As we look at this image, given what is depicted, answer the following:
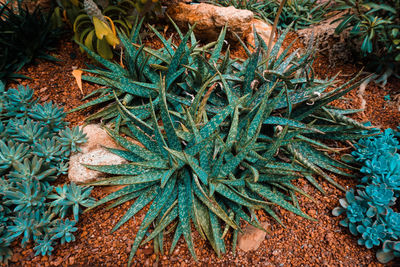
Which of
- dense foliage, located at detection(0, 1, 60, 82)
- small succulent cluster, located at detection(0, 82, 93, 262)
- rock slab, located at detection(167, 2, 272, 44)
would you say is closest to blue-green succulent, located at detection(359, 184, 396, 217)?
small succulent cluster, located at detection(0, 82, 93, 262)

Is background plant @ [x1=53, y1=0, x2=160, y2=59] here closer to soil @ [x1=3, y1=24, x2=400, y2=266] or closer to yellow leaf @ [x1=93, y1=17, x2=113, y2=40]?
yellow leaf @ [x1=93, y1=17, x2=113, y2=40]

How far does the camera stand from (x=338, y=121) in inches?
75.1

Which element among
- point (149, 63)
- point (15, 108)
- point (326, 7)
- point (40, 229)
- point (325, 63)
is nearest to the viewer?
point (40, 229)

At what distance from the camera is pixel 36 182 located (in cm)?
146

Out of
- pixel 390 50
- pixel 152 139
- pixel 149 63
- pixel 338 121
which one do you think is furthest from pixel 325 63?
pixel 152 139

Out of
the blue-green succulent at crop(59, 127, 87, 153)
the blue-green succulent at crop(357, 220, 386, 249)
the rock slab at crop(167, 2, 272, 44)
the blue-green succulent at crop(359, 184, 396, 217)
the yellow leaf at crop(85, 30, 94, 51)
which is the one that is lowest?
the blue-green succulent at crop(357, 220, 386, 249)

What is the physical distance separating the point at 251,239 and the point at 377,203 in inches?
29.7

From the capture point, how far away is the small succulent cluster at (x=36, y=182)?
4.50ft

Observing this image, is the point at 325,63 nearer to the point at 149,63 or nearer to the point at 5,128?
the point at 149,63

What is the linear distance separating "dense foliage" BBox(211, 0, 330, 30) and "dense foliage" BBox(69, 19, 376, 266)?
52.3 inches

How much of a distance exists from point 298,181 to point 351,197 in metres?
0.33

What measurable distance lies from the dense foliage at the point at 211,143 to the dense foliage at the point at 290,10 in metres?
1.33

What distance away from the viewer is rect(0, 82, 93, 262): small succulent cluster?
137cm

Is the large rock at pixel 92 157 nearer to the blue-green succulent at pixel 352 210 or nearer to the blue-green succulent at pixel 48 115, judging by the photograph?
the blue-green succulent at pixel 48 115
